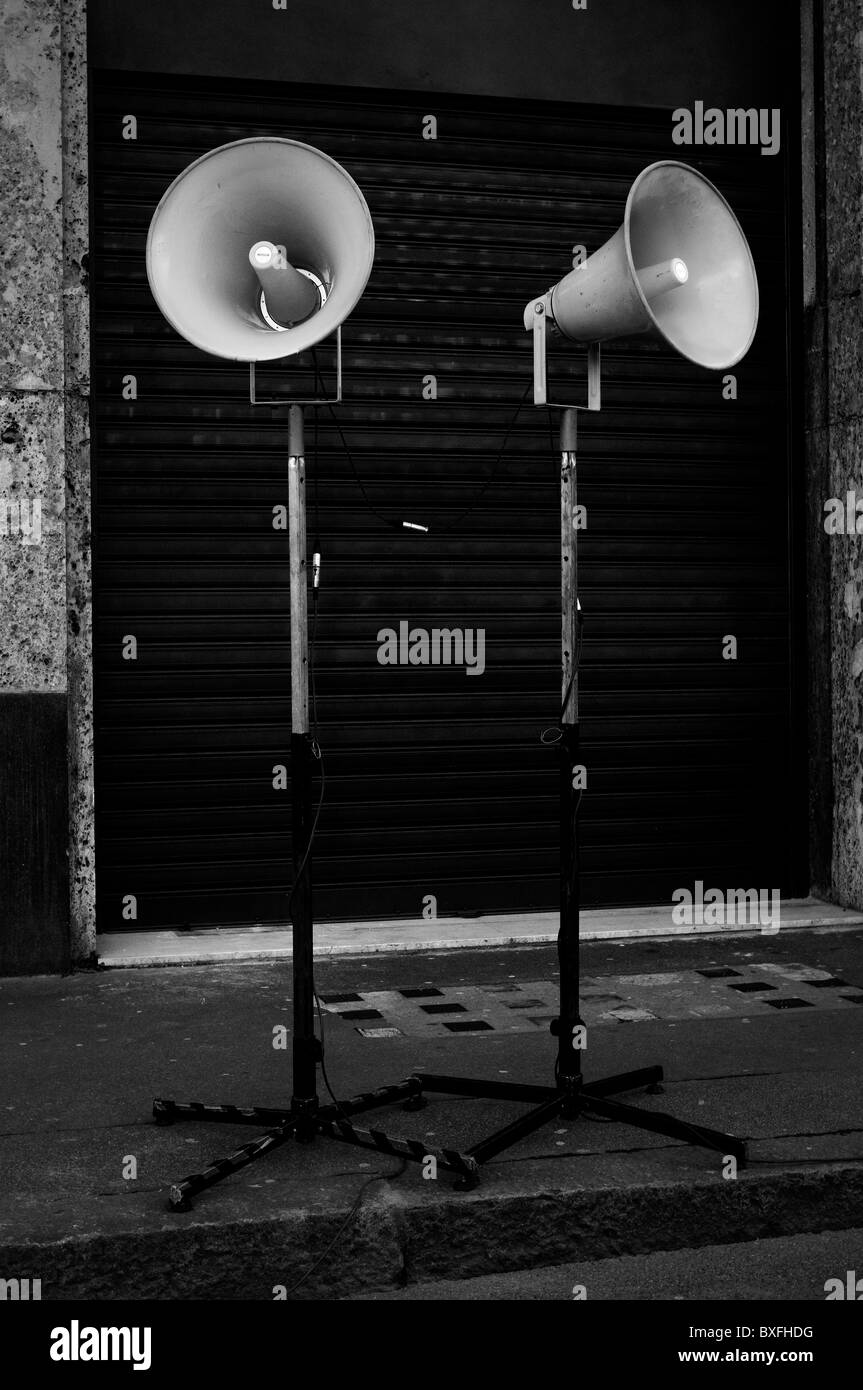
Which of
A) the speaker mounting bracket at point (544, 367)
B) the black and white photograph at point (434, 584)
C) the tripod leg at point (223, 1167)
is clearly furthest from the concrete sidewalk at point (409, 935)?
the speaker mounting bracket at point (544, 367)

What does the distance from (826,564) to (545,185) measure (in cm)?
236

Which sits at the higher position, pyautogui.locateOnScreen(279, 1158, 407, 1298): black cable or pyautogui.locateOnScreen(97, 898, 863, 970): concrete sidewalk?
pyautogui.locateOnScreen(97, 898, 863, 970): concrete sidewalk

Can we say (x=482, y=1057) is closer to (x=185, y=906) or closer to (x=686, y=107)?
(x=185, y=906)

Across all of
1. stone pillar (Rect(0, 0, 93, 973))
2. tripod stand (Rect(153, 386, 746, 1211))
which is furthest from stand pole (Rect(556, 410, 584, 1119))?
stone pillar (Rect(0, 0, 93, 973))

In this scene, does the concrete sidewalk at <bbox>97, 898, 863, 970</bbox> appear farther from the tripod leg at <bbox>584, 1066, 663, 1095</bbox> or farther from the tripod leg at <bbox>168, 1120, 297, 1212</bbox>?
the tripod leg at <bbox>168, 1120, 297, 1212</bbox>

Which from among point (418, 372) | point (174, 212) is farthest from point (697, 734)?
point (174, 212)

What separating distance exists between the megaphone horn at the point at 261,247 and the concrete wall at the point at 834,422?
4.10 m

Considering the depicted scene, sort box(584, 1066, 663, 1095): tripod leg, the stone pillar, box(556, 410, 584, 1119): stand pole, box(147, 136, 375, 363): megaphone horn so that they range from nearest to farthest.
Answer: box(147, 136, 375, 363): megaphone horn → box(556, 410, 584, 1119): stand pole → box(584, 1066, 663, 1095): tripod leg → the stone pillar

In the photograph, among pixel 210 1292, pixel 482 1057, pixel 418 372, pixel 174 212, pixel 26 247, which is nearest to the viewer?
pixel 210 1292

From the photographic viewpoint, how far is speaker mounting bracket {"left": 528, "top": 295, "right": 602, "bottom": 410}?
422cm

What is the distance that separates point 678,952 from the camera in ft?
22.3

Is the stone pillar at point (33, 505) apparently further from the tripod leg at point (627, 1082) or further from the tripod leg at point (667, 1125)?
the tripod leg at point (667, 1125)

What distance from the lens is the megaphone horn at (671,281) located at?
404 cm

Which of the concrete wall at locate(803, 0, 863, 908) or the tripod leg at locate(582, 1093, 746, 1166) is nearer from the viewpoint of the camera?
the tripod leg at locate(582, 1093, 746, 1166)
